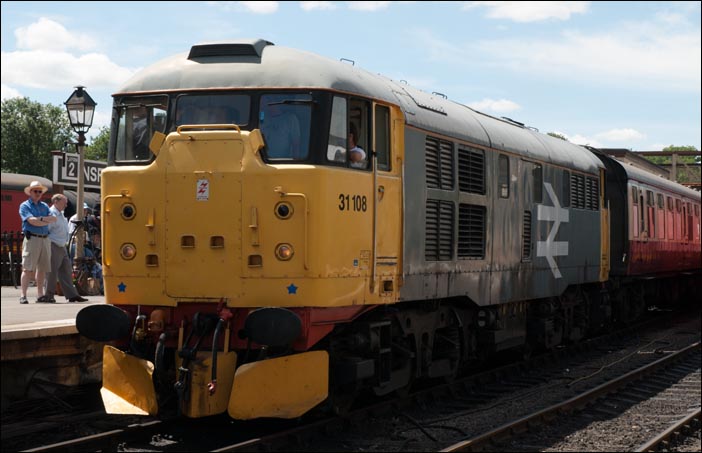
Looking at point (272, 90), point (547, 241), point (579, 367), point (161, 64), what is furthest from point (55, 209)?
point (579, 367)

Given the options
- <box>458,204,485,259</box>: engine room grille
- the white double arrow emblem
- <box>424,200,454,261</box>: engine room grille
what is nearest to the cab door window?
<box>424,200,454,261</box>: engine room grille

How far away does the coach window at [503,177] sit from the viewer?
12.8 metres

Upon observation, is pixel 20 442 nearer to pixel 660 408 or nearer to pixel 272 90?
pixel 272 90

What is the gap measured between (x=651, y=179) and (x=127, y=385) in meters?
16.6

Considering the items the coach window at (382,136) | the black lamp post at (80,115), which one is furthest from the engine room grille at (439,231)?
the black lamp post at (80,115)

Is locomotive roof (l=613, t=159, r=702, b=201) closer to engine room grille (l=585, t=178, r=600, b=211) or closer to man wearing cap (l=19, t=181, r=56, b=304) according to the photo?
engine room grille (l=585, t=178, r=600, b=211)

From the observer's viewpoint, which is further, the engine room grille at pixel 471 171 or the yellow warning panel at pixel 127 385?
the engine room grille at pixel 471 171

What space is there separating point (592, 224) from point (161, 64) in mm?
10024

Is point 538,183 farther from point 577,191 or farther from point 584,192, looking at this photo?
point 584,192

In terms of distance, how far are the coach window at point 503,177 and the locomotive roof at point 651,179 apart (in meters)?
7.60

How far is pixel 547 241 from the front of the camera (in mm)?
14867

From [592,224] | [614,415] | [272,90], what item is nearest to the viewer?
[272,90]

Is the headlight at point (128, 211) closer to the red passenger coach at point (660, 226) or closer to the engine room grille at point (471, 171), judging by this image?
the engine room grille at point (471, 171)

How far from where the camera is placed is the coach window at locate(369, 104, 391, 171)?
9734 millimetres
